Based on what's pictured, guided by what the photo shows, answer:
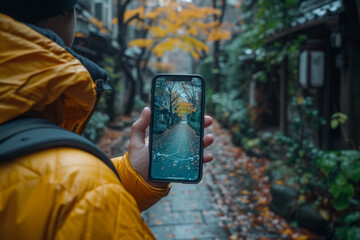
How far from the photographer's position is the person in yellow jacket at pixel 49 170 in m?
0.86

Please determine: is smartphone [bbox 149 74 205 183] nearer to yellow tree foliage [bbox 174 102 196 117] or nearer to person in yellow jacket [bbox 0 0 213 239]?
yellow tree foliage [bbox 174 102 196 117]

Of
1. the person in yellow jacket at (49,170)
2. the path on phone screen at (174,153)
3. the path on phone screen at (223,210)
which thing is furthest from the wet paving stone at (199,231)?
the person in yellow jacket at (49,170)

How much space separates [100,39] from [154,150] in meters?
11.8

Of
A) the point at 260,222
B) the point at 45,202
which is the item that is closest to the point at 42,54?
the point at 45,202

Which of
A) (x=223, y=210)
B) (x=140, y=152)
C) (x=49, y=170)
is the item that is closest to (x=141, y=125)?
(x=140, y=152)

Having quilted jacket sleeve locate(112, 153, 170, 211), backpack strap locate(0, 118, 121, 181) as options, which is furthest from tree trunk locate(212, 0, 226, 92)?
backpack strap locate(0, 118, 121, 181)

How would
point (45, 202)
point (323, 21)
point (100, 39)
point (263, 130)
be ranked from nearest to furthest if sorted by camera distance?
1. point (45, 202)
2. point (323, 21)
3. point (263, 130)
4. point (100, 39)

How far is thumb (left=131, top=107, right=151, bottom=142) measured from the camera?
60.7 inches

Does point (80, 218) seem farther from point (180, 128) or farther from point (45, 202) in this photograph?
point (180, 128)

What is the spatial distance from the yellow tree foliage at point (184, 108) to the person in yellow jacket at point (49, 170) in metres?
0.56

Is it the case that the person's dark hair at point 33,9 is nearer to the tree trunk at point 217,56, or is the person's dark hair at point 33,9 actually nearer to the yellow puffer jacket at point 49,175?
the yellow puffer jacket at point 49,175

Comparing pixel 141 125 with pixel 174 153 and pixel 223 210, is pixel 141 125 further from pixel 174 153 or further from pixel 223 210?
pixel 223 210

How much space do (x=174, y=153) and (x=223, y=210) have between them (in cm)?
515

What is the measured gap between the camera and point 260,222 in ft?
18.2
